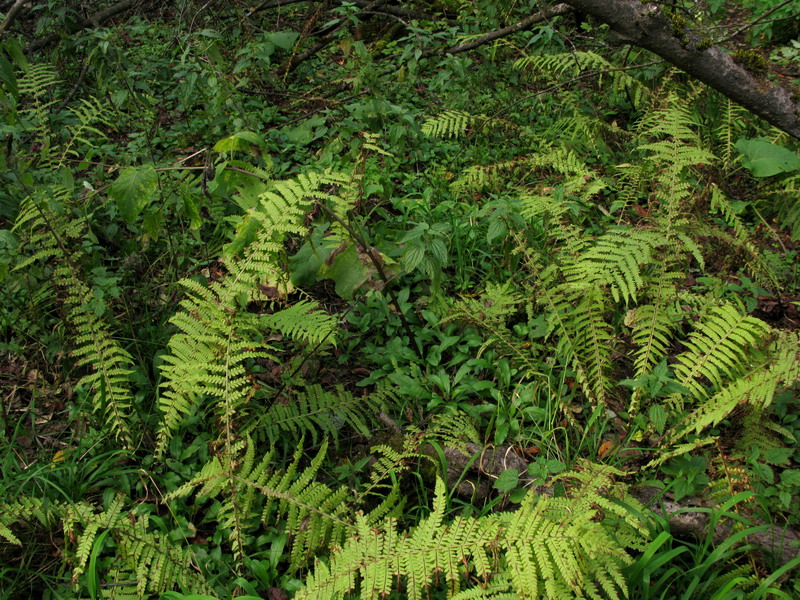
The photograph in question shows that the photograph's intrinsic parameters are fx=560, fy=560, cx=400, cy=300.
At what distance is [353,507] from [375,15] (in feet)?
17.2

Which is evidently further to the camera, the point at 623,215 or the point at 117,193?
the point at 623,215

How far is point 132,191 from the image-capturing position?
8.21 ft

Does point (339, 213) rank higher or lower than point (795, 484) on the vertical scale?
higher

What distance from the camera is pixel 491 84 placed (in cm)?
495

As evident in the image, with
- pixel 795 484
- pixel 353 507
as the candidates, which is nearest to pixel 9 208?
pixel 353 507

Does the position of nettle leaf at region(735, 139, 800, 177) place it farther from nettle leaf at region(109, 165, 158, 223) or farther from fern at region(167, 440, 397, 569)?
nettle leaf at region(109, 165, 158, 223)

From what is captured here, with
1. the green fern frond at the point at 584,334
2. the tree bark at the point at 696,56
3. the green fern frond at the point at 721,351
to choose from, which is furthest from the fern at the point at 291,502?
the tree bark at the point at 696,56

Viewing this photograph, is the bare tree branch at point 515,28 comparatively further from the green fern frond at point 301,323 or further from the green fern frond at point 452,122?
the green fern frond at point 301,323

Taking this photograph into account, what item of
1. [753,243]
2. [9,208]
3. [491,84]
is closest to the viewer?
[9,208]

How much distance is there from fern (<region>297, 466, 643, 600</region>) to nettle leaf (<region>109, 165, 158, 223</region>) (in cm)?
168

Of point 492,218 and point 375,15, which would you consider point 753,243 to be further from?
point 375,15

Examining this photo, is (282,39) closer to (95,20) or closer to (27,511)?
(95,20)

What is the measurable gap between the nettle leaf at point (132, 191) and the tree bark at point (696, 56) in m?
2.68

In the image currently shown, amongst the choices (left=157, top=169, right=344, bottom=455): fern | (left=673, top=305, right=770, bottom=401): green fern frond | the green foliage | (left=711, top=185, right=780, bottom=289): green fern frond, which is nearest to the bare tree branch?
the green foliage
